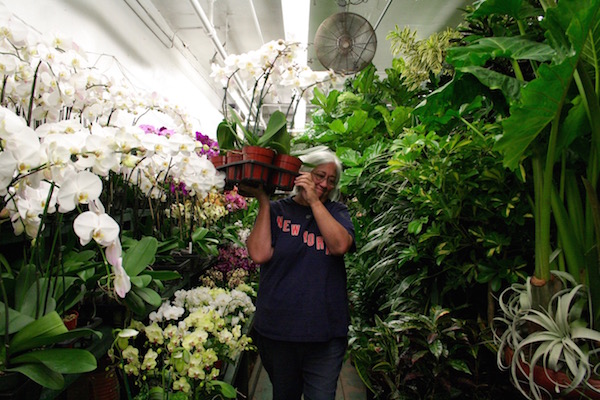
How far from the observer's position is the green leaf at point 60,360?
2.23 feet

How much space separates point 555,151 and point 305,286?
1.01m

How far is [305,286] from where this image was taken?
1.61 m

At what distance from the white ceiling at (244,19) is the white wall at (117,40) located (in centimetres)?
16

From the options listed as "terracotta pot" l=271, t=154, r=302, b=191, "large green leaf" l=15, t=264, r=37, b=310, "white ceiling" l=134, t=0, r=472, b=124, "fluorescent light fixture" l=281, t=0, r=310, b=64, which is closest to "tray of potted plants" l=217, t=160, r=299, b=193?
"terracotta pot" l=271, t=154, r=302, b=191

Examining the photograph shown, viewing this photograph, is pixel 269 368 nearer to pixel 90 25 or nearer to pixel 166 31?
pixel 90 25

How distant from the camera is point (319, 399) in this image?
164 centimetres

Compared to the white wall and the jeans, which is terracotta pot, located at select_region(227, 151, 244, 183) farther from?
the jeans

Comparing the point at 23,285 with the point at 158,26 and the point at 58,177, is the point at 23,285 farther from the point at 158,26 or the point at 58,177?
the point at 158,26

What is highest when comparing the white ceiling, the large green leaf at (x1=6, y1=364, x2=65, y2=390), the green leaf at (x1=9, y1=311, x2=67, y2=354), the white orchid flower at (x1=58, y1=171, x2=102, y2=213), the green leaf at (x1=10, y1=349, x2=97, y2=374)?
the white ceiling

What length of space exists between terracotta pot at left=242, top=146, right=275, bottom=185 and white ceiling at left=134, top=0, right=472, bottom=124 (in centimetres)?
234

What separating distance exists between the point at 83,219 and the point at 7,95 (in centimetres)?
53

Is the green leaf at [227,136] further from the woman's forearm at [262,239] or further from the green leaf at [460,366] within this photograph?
the green leaf at [460,366]

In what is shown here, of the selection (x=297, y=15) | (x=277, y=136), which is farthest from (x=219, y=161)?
(x=297, y=15)

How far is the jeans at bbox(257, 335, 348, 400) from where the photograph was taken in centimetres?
163
